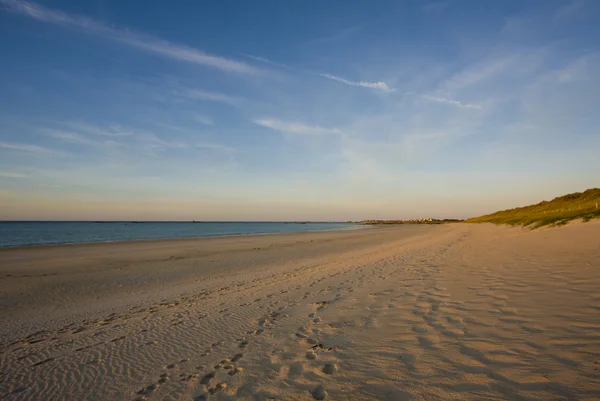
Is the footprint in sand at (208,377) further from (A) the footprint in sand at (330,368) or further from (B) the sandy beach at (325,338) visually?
(A) the footprint in sand at (330,368)

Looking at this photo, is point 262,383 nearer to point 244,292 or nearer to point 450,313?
point 450,313

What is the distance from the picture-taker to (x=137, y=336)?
6.84 meters

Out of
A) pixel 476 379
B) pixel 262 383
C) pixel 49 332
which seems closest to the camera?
pixel 476 379

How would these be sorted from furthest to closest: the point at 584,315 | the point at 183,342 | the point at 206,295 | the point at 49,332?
1. the point at 206,295
2. the point at 49,332
3. the point at 183,342
4. the point at 584,315

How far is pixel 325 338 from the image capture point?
19.5 ft

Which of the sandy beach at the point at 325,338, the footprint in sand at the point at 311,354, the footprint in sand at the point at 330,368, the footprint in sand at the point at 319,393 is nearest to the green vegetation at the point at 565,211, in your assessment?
the sandy beach at the point at 325,338

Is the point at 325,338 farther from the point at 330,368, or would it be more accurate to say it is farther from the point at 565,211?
the point at 565,211

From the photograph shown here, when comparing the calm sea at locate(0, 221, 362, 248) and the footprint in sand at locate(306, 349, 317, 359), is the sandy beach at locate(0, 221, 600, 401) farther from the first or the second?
the calm sea at locate(0, 221, 362, 248)

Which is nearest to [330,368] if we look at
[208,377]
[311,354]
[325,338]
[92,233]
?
[311,354]

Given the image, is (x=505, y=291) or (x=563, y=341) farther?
(x=505, y=291)

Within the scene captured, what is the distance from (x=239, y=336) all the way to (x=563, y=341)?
18.0 feet

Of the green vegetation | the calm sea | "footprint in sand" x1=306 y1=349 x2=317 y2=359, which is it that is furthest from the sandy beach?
the calm sea

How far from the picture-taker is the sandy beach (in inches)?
161

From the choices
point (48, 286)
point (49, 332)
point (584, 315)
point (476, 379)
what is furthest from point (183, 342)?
point (48, 286)
